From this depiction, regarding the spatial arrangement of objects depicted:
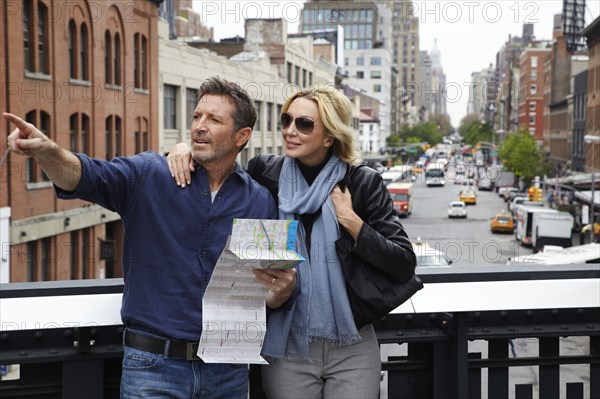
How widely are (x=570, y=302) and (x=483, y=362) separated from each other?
541 millimetres

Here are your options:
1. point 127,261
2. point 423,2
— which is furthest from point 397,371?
point 423,2

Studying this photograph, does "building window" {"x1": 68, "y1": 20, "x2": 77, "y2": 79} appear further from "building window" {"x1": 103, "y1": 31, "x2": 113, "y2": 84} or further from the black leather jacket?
the black leather jacket

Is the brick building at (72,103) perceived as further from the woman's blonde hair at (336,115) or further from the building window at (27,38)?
the woman's blonde hair at (336,115)

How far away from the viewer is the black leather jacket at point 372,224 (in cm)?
311

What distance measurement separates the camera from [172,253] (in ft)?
10.1

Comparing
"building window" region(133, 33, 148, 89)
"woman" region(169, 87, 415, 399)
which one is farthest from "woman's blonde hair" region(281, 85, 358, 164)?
"building window" region(133, 33, 148, 89)

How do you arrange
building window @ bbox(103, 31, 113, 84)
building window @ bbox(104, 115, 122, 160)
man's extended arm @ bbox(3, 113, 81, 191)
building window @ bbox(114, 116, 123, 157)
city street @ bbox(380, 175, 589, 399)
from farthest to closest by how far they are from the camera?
building window @ bbox(114, 116, 123, 157) → building window @ bbox(104, 115, 122, 160) → building window @ bbox(103, 31, 113, 84) → city street @ bbox(380, 175, 589, 399) → man's extended arm @ bbox(3, 113, 81, 191)

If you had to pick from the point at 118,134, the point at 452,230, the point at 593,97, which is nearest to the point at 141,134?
the point at 118,134

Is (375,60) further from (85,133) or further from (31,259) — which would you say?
(31,259)

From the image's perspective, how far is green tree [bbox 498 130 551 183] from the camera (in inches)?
2012

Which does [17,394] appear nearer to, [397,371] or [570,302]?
[397,371]

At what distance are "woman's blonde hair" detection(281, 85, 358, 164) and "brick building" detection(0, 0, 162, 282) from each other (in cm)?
1813

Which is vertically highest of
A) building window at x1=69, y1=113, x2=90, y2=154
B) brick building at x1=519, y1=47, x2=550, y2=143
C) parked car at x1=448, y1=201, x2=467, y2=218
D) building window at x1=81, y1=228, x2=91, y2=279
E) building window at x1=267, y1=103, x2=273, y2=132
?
brick building at x1=519, y1=47, x2=550, y2=143

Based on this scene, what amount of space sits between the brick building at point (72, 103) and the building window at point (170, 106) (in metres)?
1.51
